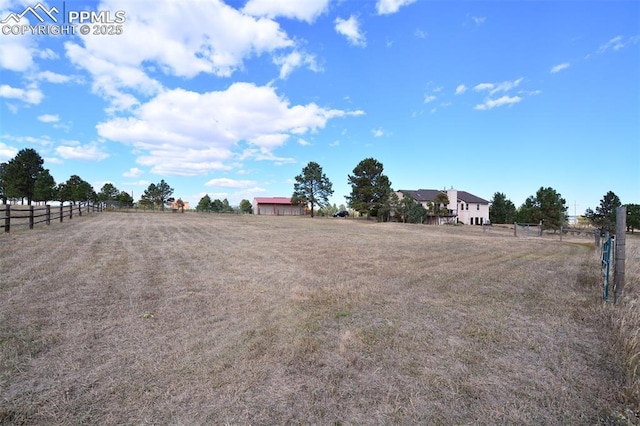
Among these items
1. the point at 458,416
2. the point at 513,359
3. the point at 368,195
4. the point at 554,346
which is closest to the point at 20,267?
the point at 458,416

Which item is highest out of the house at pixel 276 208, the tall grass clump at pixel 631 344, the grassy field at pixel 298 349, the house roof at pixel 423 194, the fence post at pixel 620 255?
the house roof at pixel 423 194

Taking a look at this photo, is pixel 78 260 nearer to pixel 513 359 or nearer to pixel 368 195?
pixel 513 359

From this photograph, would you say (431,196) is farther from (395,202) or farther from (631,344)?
(631,344)

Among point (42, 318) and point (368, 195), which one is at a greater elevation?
point (368, 195)

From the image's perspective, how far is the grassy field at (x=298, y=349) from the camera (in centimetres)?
240

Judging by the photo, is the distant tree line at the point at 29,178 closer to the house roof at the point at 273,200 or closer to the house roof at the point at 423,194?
the house roof at the point at 273,200

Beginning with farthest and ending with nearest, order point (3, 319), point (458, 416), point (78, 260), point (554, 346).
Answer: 1. point (78, 260)
2. point (3, 319)
3. point (554, 346)
4. point (458, 416)

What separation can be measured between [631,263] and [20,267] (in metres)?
16.3

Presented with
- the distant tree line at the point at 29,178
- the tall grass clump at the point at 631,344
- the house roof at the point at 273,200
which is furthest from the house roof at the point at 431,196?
the distant tree line at the point at 29,178

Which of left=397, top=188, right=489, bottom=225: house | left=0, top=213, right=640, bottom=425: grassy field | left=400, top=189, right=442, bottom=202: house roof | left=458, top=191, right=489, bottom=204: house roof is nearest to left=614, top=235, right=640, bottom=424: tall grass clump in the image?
left=0, top=213, right=640, bottom=425: grassy field

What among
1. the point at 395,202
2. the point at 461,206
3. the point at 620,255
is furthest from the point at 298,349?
the point at 461,206

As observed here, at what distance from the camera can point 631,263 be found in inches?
358

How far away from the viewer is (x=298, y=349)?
3.33m

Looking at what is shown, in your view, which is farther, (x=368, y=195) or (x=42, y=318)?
(x=368, y=195)
